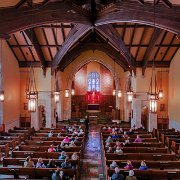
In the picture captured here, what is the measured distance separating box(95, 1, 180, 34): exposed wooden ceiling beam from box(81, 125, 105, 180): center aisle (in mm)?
7340

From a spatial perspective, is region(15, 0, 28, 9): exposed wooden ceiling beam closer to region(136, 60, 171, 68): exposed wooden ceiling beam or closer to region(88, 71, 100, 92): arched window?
region(136, 60, 171, 68): exposed wooden ceiling beam

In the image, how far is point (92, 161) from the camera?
16047 mm

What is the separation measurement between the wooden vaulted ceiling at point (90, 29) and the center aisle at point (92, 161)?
6.67 m

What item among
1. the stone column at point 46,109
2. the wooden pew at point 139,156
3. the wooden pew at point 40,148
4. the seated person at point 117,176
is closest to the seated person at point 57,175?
the seated person at point 117,176

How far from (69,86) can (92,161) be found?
16192 millimetres

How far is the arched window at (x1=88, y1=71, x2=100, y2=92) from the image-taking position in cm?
3709

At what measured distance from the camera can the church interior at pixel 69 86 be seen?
12031mm

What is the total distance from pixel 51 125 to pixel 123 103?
942cm

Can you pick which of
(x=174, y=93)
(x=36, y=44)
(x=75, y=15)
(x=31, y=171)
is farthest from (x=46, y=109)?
(x=31, y=171)

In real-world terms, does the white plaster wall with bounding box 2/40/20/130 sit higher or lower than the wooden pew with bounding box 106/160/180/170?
higher

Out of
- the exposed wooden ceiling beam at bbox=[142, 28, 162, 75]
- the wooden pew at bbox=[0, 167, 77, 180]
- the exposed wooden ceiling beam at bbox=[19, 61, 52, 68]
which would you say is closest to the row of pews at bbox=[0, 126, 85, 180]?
the wooden pew at bbox=[0, 167, 77, 180]

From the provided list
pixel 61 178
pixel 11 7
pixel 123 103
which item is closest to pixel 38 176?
pixel 61 178

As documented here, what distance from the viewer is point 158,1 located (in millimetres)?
11602

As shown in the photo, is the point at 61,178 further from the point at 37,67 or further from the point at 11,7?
the point at 37,67
